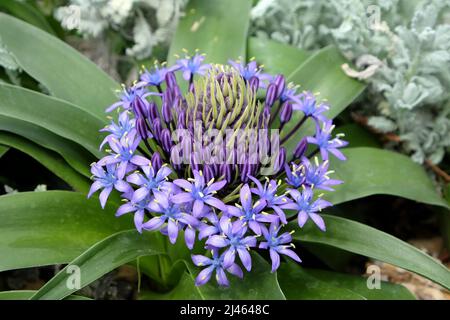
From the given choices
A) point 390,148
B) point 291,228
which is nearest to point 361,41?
point 390,148

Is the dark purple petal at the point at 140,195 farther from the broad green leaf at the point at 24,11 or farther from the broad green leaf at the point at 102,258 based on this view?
the broad green leaf at the point at 24,11

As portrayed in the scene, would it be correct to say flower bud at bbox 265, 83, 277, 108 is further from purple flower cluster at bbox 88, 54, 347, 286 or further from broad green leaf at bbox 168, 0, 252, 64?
broad green leaf at bbox 168, 0, 252, 64

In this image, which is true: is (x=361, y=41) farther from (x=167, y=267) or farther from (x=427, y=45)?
(x=167, y=267)

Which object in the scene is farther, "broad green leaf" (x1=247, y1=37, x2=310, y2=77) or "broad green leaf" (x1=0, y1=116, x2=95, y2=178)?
"broad green leaf" (x1=247, y1=37, x2=310, y2=77)

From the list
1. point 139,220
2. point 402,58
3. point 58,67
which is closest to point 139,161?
point 139,220

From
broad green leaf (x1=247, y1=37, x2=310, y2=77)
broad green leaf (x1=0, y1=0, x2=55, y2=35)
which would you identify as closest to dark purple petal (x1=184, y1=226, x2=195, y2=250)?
broad green leaf (x1=247, y1=37, x2=310, y2=77)

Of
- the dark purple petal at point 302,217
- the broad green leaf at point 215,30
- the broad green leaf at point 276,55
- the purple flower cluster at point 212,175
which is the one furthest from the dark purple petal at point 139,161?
the broad green leaf at point 276,55

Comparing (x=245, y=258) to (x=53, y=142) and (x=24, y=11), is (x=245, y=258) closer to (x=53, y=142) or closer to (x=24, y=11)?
(x=53, y=142)

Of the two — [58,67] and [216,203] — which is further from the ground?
[58,67]
